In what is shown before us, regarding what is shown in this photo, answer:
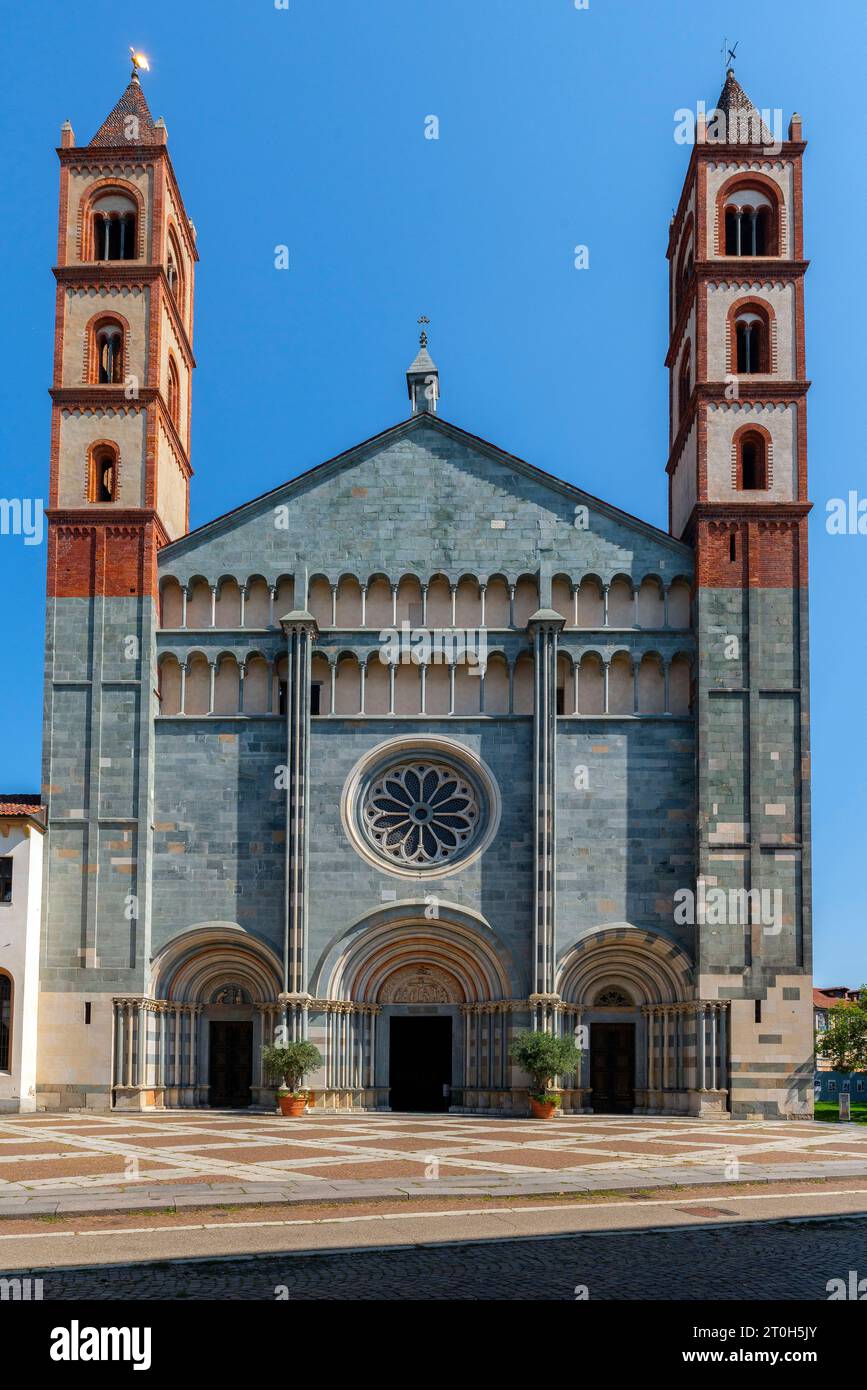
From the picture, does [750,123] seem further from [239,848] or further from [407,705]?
[239,848]

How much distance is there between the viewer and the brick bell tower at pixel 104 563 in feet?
129

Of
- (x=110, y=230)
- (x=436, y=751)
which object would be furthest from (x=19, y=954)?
(x=110, y=230)

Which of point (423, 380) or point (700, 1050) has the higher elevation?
point (423, 380)

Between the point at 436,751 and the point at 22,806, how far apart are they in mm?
11454

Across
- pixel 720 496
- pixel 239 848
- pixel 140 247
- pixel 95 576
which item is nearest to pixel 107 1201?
pixel 239 848

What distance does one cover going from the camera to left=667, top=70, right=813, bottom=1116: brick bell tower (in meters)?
38.7

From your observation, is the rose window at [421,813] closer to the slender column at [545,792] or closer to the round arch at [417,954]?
the round arch at [417,954]

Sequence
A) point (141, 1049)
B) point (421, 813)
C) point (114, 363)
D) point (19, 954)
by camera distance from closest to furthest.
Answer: point (19, 954)
point (141, 1049)
point (421, 813)
point (114, 363)

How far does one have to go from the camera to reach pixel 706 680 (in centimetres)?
4009

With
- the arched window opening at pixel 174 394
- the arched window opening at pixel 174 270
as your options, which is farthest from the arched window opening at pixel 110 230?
the arched window opening at pixel 174 394

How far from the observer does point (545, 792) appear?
131ft

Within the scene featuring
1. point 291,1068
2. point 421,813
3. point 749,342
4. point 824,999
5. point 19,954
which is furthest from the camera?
point 824,999

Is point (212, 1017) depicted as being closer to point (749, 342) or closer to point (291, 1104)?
point (291, 1104)

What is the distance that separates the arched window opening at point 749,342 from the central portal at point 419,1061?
20.7m
